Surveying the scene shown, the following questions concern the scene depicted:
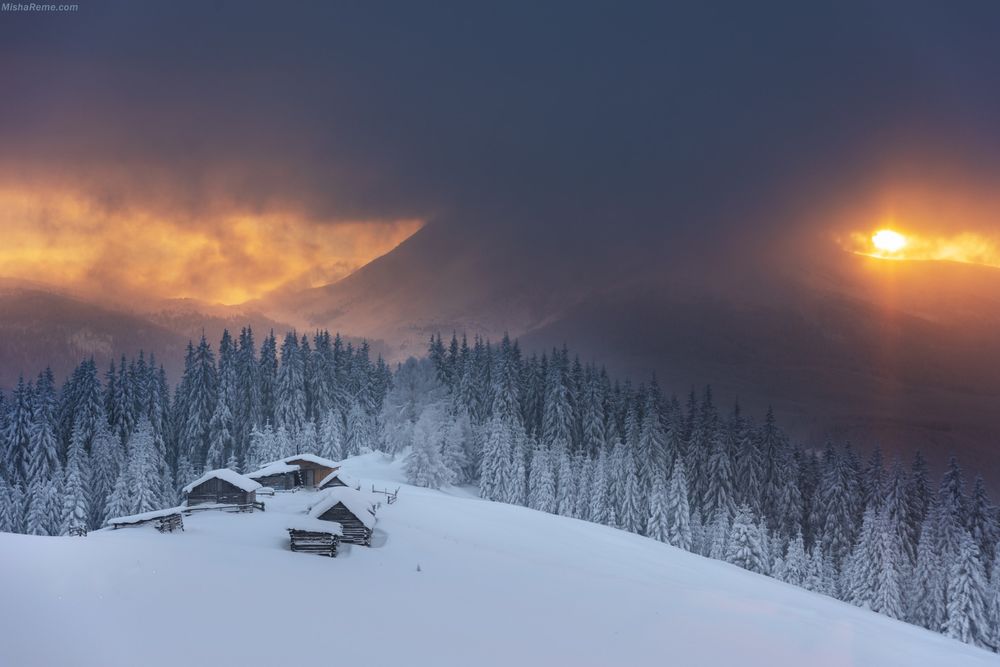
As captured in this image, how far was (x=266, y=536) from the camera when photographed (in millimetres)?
42906

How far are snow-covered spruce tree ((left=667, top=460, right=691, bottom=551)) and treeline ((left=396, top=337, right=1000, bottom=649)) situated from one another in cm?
17

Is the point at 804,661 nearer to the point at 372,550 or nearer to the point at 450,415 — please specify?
the point at 372,550

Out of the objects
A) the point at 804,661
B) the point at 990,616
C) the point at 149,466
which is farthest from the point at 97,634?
the point at 990,616

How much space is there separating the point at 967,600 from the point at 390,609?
62633 mm

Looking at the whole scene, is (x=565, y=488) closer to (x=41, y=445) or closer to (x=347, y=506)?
(x=347, y=506)

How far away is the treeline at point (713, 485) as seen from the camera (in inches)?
3017

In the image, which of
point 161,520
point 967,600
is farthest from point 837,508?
point 161,520

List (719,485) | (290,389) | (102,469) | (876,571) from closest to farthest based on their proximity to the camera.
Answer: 1. (876,571)
2. (102,469)
3. (719,485)
4. (290,389)

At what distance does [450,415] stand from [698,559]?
2277 inches

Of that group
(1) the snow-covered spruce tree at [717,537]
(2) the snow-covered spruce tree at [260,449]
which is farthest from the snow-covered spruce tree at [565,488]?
(2) the snow-covered spruce tree at [260,449]

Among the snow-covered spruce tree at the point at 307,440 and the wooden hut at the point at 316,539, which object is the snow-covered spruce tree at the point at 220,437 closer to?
the snow-covered spruce tree at the point at 307,440

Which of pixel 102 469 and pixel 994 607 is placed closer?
pixel 994 607

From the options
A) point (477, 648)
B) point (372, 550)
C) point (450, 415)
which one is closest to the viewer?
point (477, 648)

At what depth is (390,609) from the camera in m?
29.8
